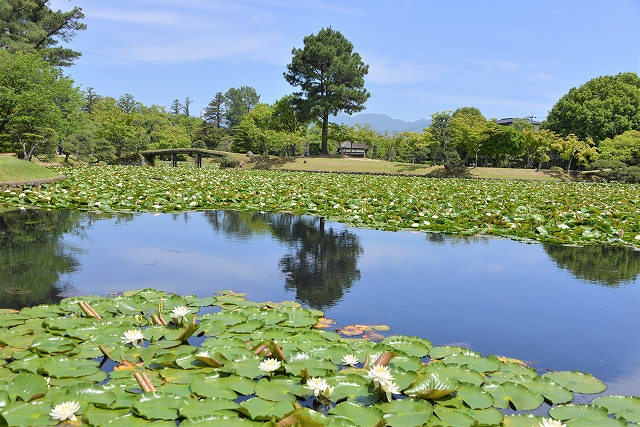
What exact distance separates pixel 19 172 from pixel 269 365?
13.1 metres

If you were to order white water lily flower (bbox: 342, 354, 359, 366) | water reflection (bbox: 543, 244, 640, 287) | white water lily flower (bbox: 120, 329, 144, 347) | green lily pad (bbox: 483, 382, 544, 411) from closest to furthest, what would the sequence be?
green lily pad (bbox: 483, 382, 544, 411) < white water lily flower (bbox: 342, 354, 359, 366) < white water lily flower (bbox: 120, 329, 144, 347) < water reflection (bbox: 543, 244, 640, 287)

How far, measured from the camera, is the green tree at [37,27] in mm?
28953

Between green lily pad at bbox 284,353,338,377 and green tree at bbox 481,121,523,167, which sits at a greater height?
green tree at bbox 481,121,523,167

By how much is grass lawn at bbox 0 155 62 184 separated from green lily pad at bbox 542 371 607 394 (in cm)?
1308

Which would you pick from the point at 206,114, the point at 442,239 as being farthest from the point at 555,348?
the point at 206,114

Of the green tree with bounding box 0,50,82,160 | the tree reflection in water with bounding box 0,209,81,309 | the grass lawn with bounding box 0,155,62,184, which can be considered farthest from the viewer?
the green tree with bounding box 0,50,82,160

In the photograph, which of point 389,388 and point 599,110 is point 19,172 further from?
point 599,110

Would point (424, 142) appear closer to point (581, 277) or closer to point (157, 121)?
point (581, 277)

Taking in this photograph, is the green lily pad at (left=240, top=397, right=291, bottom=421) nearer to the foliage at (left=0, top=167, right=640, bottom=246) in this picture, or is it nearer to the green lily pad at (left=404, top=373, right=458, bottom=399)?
the green lily pad at (left=404, top=373, right=458, bottom=399)

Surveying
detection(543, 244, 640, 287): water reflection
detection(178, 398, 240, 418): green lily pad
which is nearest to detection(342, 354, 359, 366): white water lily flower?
detection(178, 398, 240, 418): green lily pad

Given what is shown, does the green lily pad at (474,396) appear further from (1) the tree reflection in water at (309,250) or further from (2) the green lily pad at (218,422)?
(1) the tree reflection in water at (309,250)

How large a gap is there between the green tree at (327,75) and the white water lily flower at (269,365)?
113 feet

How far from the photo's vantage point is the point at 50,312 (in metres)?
3.53

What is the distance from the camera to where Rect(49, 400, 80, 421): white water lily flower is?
2.04 m
